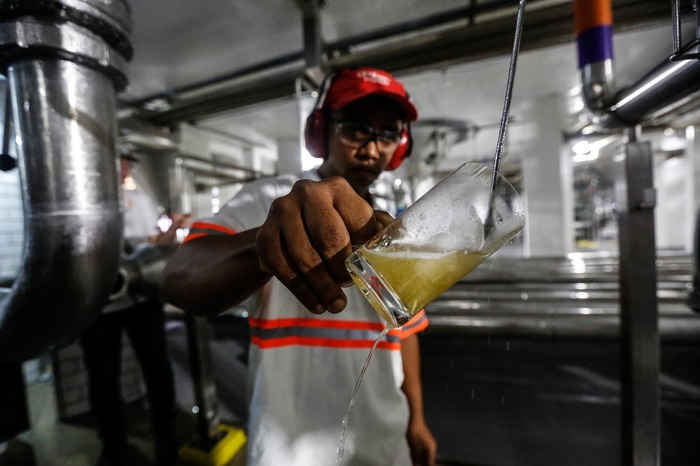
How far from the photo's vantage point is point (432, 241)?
35cm

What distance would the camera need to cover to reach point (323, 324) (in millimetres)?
769

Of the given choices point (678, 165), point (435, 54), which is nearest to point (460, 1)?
point (435, 54)

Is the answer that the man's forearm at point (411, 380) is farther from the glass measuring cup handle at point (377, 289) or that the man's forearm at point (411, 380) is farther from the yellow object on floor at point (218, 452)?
the yellow object on floor at point (218, 452)

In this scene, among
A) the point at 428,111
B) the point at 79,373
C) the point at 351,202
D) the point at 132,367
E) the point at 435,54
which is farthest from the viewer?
the point at 428,111

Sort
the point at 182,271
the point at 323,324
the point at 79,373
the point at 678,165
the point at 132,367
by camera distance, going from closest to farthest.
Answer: the point at 182,271 → the point at 323,324 → the point at 79,373 → the point at 132,367 → the point at 678,165

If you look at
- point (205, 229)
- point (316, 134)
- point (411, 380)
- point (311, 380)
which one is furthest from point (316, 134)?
point (411, 380)

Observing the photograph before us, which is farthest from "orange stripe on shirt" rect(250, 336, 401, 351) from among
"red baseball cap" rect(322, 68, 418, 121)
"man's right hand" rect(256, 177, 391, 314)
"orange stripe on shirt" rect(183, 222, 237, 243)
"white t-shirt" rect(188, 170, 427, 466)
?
"red baseball cap" rect(322, 68, 418, 121)

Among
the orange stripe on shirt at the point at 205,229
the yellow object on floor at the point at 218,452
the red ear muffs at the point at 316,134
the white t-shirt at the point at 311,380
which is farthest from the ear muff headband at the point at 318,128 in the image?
the yellow object on floor at the point at 218,452

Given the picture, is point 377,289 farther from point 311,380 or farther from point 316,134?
point 316,134

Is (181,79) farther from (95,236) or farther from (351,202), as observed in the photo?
(351,202)

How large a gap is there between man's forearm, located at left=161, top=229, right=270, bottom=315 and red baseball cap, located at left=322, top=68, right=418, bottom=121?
0.50 metres

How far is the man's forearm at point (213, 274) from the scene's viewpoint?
1.72ft

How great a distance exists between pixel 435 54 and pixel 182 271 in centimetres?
117

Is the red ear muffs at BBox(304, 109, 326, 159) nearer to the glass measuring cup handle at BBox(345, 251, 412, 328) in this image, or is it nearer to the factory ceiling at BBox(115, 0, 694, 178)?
the factory ceiling at BBox(115, 0, 694, 178)
